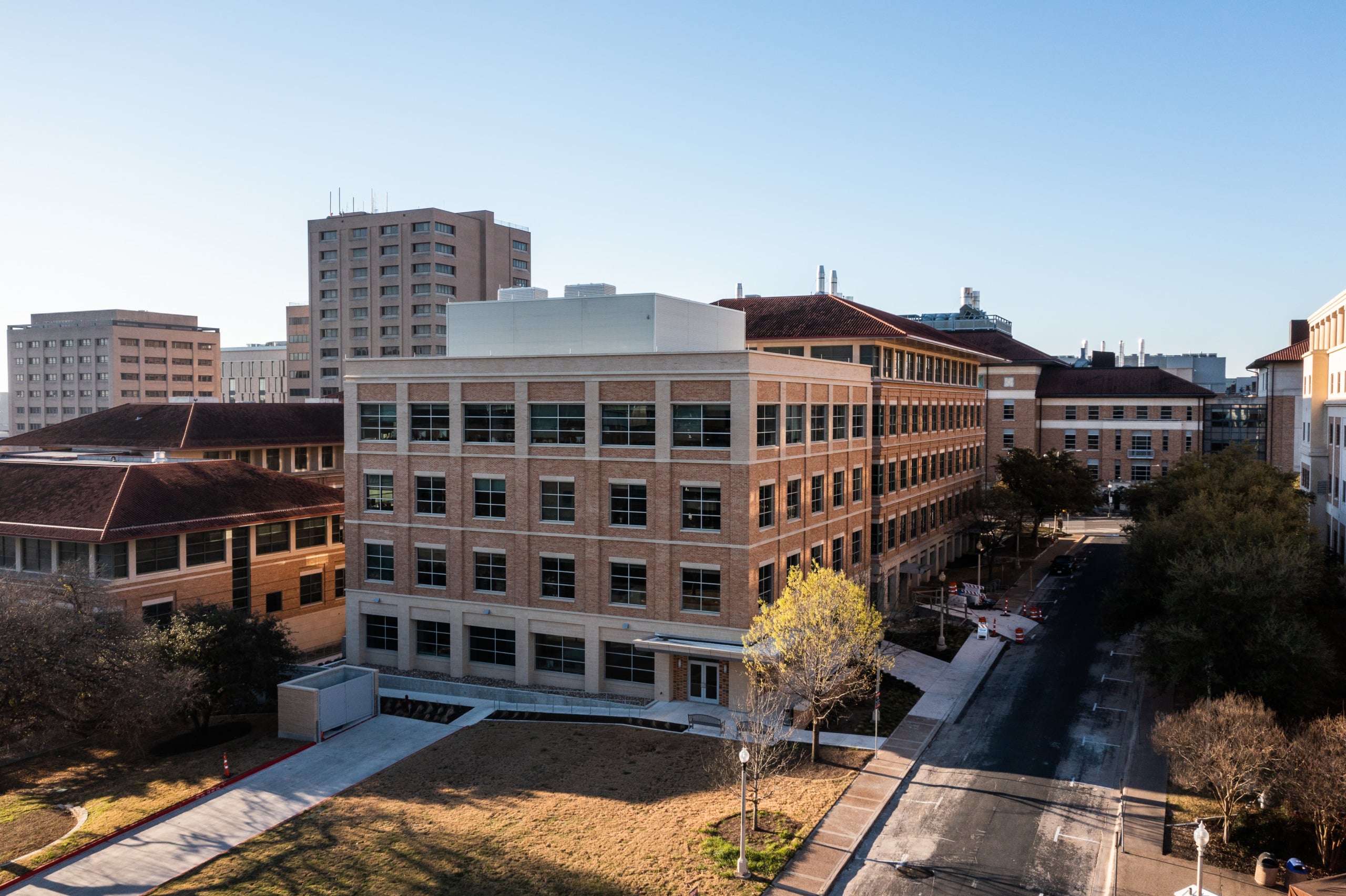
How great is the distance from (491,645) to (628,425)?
13.3 meters

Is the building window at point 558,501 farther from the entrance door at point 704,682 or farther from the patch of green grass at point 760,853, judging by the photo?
the patch of green grass at point 760,853

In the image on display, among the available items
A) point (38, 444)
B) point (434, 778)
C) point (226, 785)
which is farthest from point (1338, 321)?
point (38, 444)

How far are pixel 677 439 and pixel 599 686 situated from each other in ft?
39.6

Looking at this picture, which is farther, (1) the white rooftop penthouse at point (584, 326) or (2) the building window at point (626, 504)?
(1) the white rooftop penthouse at point (584, 326)

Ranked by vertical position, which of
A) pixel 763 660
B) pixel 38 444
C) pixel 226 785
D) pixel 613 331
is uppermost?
pixel 613 331

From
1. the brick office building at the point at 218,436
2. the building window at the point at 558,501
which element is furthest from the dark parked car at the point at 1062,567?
the brick office building at the point at 218,436

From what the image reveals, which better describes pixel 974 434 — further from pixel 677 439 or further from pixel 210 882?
pixel 210 882

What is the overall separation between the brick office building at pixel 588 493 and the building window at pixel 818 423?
102 millimetres

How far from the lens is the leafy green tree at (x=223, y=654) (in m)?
39.2

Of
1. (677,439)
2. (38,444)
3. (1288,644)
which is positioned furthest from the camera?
(38,444)

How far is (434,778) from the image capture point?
34438 mm

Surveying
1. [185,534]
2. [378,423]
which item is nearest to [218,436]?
[185,534]

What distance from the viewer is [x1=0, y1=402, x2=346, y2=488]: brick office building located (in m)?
64.1

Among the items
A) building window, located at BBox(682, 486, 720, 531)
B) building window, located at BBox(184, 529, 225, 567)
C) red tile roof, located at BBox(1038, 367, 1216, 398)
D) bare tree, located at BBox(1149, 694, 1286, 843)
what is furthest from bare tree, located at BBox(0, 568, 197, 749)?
red tile roof, located at BBox(1038, 367, 1216, 398)
